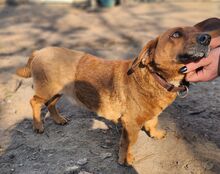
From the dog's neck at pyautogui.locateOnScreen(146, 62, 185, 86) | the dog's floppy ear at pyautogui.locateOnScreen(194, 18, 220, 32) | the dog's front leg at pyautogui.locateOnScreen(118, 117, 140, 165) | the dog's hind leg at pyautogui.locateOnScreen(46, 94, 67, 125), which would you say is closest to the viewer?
the dog's neck at pyautogui.locateOnScreen(146, 62, 185, 86)

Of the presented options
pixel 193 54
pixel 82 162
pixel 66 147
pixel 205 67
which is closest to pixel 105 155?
pixel 82 162

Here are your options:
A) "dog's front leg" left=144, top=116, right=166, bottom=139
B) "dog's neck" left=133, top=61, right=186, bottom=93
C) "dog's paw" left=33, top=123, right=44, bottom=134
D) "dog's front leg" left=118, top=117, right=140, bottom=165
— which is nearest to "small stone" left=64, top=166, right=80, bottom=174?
"dog's front leg" left=118, top=117, right=140, bottom=165

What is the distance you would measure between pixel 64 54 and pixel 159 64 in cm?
148

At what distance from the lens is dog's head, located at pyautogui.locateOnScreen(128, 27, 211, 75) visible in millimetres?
3717

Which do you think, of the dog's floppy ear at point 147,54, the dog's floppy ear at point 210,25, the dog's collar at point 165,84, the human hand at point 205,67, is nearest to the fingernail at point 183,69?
the human hand at point 205,67

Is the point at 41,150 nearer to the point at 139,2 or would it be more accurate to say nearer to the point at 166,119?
the point at 166,119

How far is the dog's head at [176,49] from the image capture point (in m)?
3.72

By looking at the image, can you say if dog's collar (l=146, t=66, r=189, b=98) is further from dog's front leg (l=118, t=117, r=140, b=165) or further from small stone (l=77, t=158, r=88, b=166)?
small stone (l=77, t=158, r=88, b=166)

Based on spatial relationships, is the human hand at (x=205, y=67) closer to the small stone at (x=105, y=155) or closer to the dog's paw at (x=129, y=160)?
the dog's paw at (x=129, y=160)

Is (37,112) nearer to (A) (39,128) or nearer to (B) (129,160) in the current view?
(A) (39,128)

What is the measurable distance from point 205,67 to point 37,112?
2.49m

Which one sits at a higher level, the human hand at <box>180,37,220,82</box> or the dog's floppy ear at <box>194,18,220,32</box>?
the dog's floppy ear at <box>194,18,220,32</box>

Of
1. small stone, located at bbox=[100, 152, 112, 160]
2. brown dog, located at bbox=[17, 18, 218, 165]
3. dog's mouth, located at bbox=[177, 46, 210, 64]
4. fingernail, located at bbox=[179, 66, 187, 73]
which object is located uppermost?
dog's mouth, located at bbox=[177, 46, 210, 64]

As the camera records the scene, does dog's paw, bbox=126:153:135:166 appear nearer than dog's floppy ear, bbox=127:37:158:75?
No
